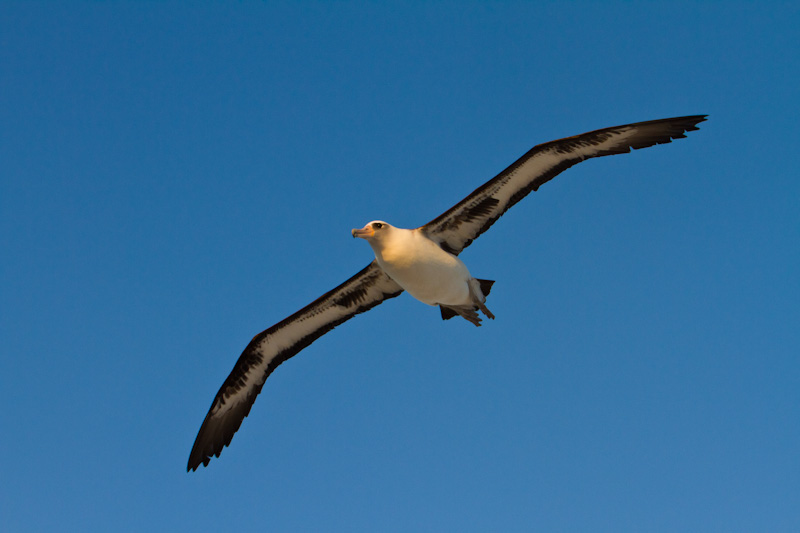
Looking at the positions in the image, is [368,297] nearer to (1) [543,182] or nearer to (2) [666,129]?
(1) [543,182]

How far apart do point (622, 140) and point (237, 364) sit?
9142mm

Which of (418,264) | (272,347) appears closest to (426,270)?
(418,264)

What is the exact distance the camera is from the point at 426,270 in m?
13.7

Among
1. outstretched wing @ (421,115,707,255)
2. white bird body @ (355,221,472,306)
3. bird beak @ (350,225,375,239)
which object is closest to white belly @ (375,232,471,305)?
white bird body @ (355,221,472,306)

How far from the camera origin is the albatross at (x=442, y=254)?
539 inches

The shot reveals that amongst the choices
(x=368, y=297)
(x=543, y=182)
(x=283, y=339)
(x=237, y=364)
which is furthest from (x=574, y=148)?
(x=237, y=364)

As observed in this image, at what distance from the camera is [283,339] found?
53.9 feet

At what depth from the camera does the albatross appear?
13703mm

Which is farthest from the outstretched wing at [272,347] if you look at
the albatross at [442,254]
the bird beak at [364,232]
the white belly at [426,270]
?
the bird beak at [364,232]

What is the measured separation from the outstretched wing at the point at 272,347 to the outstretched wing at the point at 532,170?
181cm

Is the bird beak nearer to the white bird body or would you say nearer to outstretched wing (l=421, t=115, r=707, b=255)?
the white bird body

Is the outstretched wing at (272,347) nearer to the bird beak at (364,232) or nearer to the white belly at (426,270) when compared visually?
the white belly at (426,270)

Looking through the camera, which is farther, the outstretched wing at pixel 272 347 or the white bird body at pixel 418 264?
the outstretched wing at pixel 272 347

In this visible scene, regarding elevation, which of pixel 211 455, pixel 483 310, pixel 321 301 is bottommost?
pixel 483 310
